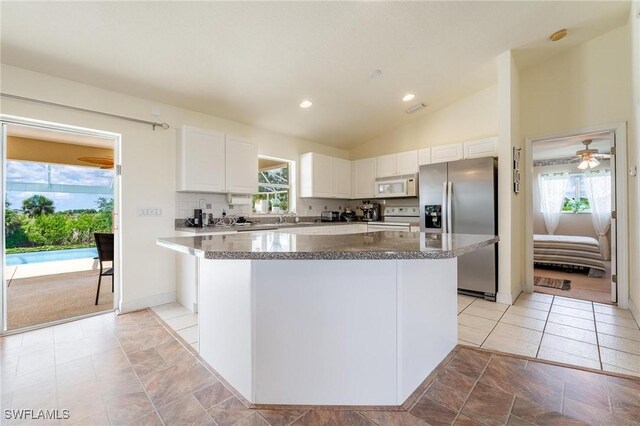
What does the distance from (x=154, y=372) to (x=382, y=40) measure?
11.4 ft

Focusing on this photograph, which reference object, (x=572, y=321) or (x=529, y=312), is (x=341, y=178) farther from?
(x=572, y=321)

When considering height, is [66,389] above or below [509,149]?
below

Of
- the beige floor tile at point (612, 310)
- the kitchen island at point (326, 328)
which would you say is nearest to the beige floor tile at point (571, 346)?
the beige floor tile at point (612, 310)

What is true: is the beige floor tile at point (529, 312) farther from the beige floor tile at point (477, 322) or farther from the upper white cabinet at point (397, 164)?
the upper white cabinet at point (397, 164)

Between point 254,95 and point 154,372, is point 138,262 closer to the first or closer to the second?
point 154,372

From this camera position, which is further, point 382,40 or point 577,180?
point 577,180

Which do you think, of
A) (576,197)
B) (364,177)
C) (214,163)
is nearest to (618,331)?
(364,177)

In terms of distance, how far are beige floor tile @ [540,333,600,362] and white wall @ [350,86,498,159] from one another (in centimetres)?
282

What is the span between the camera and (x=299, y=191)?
4855 mm

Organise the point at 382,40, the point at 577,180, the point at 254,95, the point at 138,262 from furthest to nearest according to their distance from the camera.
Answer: the point at 577,180 < the point at 254,95 < the point at 138,262 < the point at 382,40

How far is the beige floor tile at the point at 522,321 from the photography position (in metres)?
2.56

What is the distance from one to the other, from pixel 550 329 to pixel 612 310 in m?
1.17

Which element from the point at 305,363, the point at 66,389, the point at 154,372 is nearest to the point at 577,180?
the point at 305,363

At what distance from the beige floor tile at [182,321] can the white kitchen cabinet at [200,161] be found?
1.45 m
